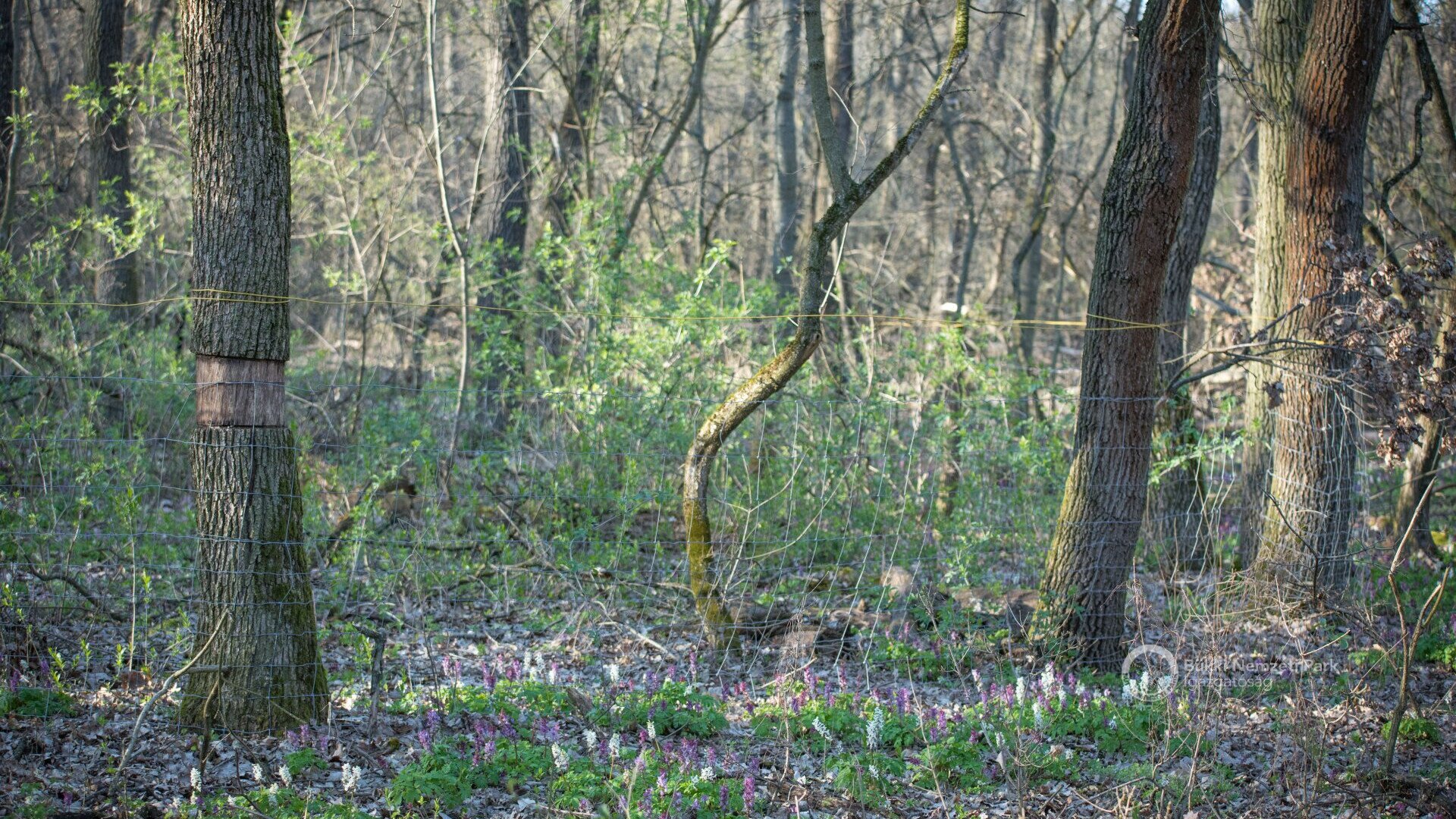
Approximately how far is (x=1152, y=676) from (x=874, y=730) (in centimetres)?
165

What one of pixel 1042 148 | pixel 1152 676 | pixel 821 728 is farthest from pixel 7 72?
pixel 1042 148

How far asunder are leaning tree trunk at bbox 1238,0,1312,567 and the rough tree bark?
7.90ft

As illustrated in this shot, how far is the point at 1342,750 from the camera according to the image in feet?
15.4

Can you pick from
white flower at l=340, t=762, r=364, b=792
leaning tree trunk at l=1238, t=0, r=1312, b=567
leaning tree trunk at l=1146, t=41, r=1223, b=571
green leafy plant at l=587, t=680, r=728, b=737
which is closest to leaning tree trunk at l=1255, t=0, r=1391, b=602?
leaning tree trunk at l=1238, t=0, r=1312, b=567

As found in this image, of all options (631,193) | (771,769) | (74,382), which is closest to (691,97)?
(631,193)

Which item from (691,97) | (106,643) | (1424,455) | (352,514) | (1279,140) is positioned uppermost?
(691,97)

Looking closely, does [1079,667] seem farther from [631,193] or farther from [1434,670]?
[631,193]

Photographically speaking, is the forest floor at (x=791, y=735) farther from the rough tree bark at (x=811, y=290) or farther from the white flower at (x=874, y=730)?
the rough tree bark at (x=811, y=290)

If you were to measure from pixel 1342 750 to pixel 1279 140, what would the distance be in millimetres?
3911

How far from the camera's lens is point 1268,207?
6.93 metres

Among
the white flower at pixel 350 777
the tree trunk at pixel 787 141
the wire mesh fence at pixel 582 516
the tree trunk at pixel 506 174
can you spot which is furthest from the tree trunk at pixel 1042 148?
the white flower at pixel 350 777

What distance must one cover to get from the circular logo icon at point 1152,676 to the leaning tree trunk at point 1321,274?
1.33 metres

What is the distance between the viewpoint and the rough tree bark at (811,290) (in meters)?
5.51

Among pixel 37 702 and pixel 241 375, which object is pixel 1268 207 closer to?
pixel 241 375
